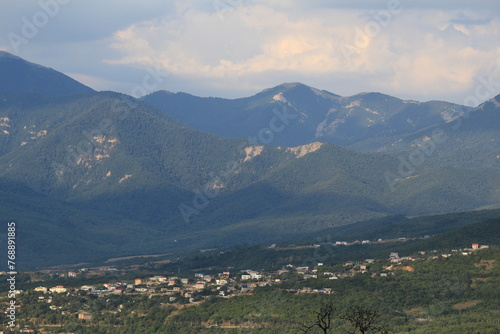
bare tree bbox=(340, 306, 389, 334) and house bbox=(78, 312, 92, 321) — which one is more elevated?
bare tree bbox=(340, 306, 389, 334)

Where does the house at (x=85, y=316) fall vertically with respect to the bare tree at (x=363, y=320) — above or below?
below

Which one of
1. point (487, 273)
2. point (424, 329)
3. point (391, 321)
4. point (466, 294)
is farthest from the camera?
point (487, 273)

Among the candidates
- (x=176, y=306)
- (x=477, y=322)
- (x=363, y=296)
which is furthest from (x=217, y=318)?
(x=477, y=322)

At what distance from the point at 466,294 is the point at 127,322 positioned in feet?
188

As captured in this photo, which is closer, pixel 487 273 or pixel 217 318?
pixel 217 318

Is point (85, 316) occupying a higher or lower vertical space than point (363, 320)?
lower

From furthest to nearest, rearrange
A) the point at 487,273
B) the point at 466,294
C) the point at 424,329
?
the point at 487,273 < the point at 466,294 < the point at 424,329

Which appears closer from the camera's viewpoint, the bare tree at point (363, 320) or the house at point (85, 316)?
the bare tree at point (363, 320)

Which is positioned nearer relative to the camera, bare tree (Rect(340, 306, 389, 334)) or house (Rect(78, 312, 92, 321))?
bare tree (Rect(340, 306, 389, 334))

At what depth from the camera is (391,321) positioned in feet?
555

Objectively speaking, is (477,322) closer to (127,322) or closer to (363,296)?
(363,296)

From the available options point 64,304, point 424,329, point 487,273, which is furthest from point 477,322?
point 64,304

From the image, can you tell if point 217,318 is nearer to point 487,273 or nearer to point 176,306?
point 176,306

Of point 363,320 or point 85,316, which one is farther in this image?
point 85,316
